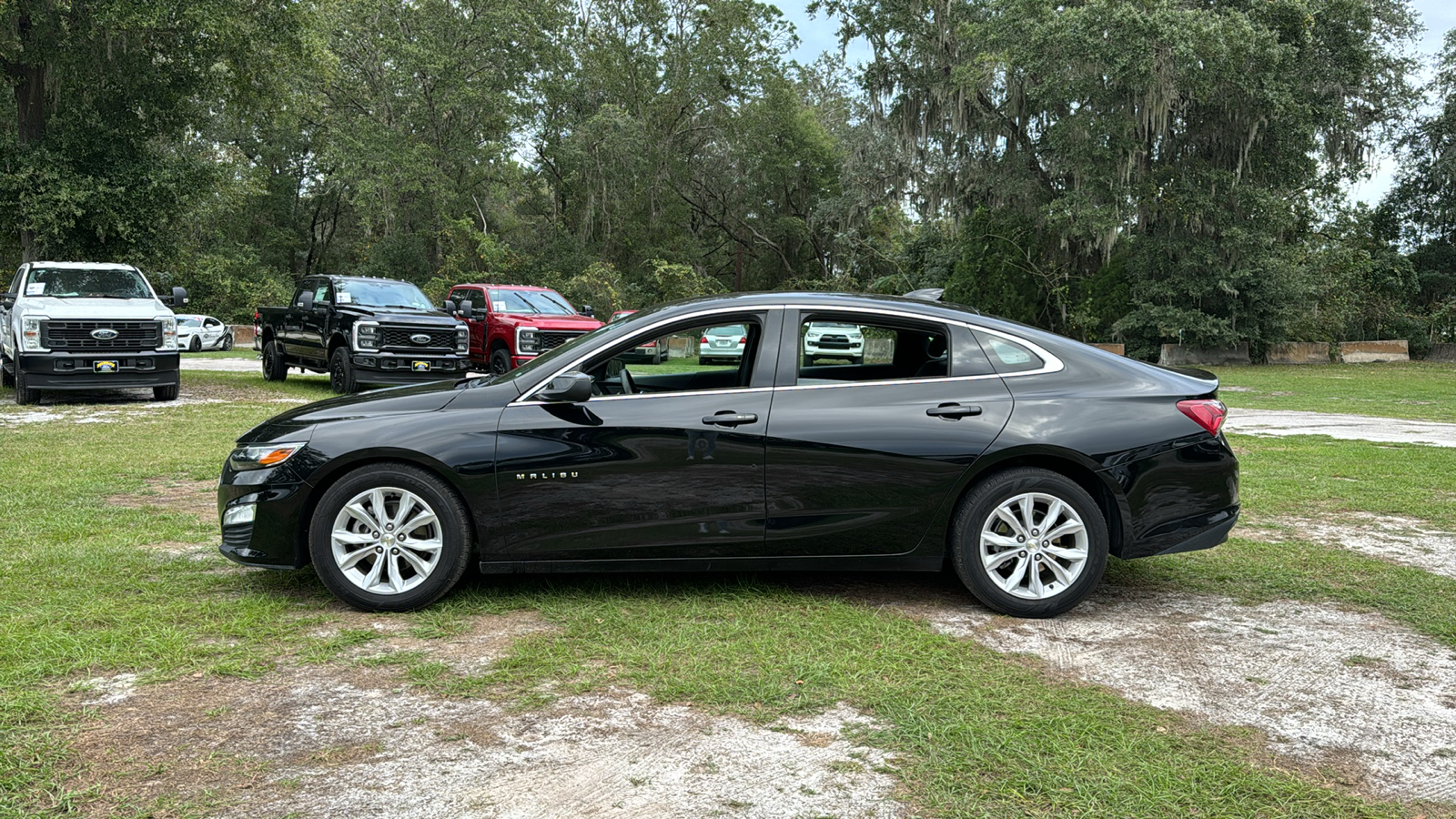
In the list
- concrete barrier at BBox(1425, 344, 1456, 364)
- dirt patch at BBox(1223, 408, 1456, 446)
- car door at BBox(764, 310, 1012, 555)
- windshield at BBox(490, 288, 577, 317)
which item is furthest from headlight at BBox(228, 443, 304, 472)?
concrete barrier at BBox(1425, 344, 1456, 364)

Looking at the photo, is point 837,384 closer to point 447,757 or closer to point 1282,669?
point 1282,669

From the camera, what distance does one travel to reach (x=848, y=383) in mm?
5043

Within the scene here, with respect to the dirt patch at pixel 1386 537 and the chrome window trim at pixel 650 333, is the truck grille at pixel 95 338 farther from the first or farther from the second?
the dirt patch at pixel 1386 537

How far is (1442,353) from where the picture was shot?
3153 centimetres

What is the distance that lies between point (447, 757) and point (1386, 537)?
5873mm

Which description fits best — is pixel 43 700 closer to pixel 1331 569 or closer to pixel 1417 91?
pixel 1331 569

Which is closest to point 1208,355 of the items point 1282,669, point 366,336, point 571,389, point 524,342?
point 524,342

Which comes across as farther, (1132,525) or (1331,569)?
(1331,569)

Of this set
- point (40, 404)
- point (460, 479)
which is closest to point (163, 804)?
point (460, 479)

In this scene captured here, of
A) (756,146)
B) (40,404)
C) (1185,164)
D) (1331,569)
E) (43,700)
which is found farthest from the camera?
(756,146)

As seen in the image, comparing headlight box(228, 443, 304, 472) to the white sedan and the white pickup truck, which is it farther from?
the white sedan

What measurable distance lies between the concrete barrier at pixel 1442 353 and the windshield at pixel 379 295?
29.1m

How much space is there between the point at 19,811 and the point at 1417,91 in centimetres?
3496

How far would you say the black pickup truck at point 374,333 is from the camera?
654 inches
